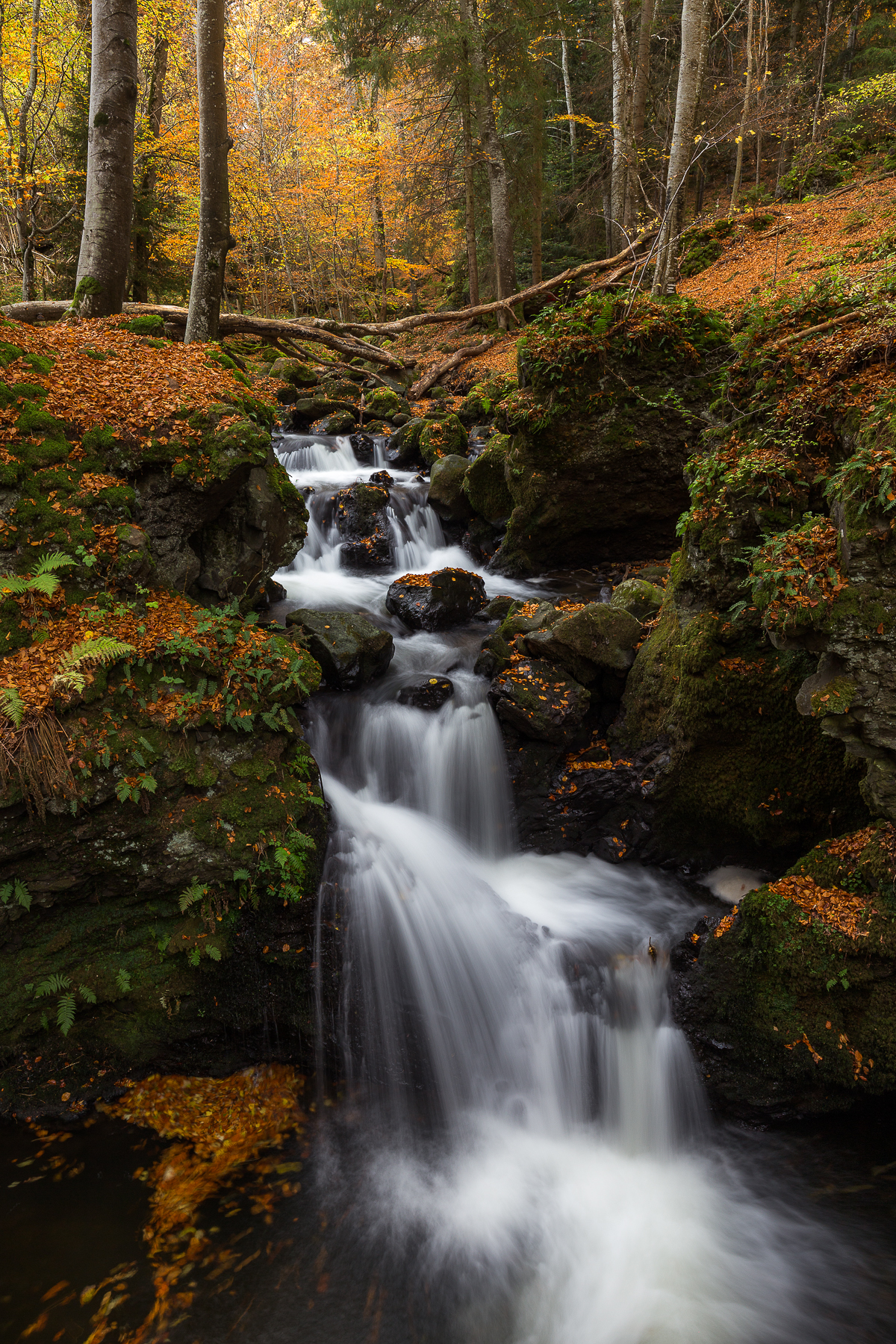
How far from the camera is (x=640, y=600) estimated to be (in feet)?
24.6

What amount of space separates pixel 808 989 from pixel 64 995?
4.64 meters

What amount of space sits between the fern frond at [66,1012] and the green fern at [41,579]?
262 cm

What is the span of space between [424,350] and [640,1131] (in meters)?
20.1

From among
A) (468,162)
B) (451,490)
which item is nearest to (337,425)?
(451,490)

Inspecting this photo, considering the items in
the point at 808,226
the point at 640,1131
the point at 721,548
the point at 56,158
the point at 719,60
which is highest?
the point at 719,60

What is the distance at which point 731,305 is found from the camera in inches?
463

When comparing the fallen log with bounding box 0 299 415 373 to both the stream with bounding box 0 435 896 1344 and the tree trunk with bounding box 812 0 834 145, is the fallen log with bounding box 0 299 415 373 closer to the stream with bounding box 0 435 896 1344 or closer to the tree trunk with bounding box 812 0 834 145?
the stream with bounding box 0 435 896 1344

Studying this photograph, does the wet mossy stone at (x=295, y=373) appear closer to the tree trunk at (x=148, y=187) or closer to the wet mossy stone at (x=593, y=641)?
the tree trunk at (x=148, y=187)

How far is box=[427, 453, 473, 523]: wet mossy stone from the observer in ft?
35.7

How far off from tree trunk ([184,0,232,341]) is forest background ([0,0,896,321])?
3.83m

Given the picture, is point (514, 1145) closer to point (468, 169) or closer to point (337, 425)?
point (337, 425)

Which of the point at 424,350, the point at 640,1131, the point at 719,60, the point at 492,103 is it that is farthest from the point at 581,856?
the point at 719,60

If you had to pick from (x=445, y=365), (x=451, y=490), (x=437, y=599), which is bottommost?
(x=437, y=599)

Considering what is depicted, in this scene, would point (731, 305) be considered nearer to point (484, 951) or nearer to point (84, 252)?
point (84, 252)
